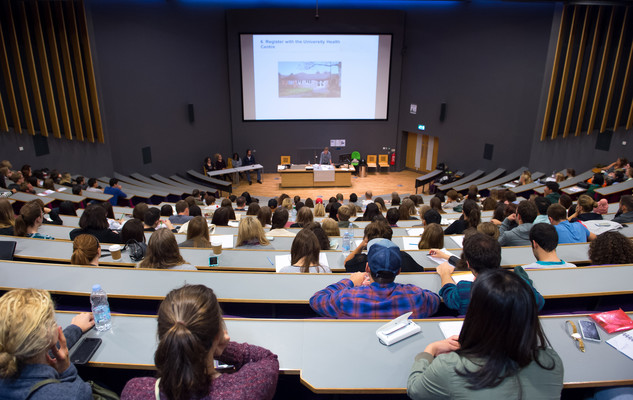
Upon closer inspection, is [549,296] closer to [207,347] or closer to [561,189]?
[207,347]

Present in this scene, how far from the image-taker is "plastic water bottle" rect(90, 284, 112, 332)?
246cm

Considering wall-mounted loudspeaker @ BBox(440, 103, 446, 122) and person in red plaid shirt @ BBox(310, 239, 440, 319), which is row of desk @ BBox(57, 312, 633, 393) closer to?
person in red plaid shirt @ BBox(310, 239, 440, 319)

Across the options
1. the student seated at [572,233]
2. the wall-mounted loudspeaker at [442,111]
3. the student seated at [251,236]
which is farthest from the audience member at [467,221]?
the wall-mounted loudspeaker at [442,111]

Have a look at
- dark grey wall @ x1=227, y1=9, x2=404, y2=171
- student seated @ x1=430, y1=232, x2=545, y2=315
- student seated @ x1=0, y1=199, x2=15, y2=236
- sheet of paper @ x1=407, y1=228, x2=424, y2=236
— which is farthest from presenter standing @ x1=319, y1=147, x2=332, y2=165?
student seated @ x1=430, y1=232, x2=545, y2=315

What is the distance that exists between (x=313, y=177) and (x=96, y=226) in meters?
8.98

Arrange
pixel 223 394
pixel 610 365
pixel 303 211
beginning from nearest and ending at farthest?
pixel 223 394 → pixel 610 365 → pixel 303 211

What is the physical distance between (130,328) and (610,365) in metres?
2.64

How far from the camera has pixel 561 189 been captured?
328 inches

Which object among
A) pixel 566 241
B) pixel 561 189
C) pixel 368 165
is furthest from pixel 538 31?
pixel 566 241

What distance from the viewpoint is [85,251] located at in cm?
339

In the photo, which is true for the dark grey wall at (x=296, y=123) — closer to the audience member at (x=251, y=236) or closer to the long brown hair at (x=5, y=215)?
the long brown hair at (x=5, y=215)

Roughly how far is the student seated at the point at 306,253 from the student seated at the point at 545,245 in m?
1.66

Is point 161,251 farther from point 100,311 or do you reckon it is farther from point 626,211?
point 626,211

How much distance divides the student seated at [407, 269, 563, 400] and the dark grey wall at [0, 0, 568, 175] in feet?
34.3
